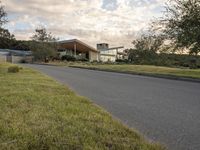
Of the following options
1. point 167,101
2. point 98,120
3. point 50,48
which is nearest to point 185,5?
point 167,101

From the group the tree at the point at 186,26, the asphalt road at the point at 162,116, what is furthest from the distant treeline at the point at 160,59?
the asphalt road at the point at 162,116

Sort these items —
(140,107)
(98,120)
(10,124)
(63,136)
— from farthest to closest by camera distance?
1. (140,107)
2. (98,120)
3. (10,124)
4. (63,136)

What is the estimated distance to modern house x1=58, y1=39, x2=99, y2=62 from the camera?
91.0 m

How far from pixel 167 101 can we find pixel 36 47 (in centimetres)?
6699

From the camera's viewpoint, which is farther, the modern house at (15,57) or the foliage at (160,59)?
the modern house at (15,57)

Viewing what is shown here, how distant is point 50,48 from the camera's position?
7600cm

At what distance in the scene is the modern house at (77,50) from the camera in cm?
9101

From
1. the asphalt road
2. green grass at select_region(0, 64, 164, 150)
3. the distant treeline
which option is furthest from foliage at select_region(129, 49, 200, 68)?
green grass at select_region(0, 64, 164, 150)

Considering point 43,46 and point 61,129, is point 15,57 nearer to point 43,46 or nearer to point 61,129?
point 43,46

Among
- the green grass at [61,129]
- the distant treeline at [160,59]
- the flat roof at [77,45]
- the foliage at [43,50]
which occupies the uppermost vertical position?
the flat roof at [77,45]

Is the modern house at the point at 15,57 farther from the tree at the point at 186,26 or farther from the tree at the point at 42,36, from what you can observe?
the tree at the point at 186,26

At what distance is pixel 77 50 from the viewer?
101m

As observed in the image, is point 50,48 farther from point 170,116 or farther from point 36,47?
point 170,116

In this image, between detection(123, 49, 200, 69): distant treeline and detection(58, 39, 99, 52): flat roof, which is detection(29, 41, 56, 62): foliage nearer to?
detection(58, 39, 99, 52): flat roof
